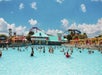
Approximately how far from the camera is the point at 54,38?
199 meters

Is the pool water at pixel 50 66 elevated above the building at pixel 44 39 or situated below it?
below

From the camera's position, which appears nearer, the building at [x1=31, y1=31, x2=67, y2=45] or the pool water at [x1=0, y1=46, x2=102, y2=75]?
the pool water at [x1=0, y1=46, x2=102, y2=75]

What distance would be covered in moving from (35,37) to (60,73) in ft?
523

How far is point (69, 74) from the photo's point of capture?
101ft

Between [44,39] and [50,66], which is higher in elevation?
[44,39]

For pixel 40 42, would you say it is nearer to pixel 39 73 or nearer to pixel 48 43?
pixel 48 43

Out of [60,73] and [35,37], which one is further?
[35,37]

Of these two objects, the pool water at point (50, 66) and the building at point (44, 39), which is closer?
the pool water at point (50, 66)

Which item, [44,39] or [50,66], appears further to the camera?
[44,39]

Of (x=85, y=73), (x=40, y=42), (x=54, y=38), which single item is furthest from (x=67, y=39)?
(x=85, y=73)

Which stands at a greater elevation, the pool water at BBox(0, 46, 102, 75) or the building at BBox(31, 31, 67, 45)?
the building at BBox(31, 31, 67, 45)

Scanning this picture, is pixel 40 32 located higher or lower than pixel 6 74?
higher

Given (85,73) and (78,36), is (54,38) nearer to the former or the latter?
(78,36)

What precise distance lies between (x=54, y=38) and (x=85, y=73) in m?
167
